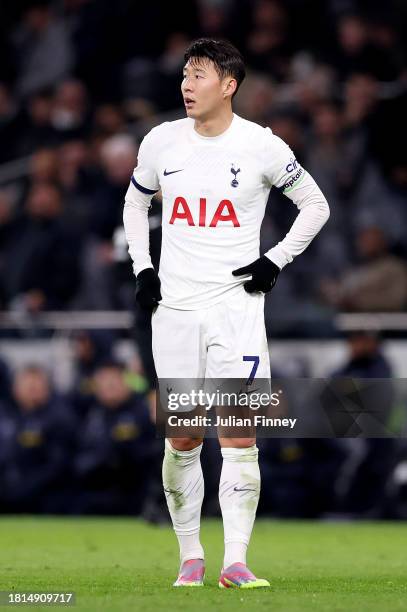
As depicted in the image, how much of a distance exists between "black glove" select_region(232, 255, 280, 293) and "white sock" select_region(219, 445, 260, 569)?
64 centimetres

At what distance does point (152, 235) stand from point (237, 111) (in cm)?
439

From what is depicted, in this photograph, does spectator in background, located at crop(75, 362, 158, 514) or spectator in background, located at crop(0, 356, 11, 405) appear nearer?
spectator in background, located at crop(75, 362, 158, 514)

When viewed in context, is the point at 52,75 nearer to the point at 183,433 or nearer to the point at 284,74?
the point at 284,74

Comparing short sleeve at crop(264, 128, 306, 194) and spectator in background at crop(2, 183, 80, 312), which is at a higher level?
short sleeve at crop(264, 128, 306, 194)

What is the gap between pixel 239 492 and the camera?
5727 millimetres

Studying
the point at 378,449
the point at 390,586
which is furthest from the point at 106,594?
the point at 378,449

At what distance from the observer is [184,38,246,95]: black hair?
5.84 metres

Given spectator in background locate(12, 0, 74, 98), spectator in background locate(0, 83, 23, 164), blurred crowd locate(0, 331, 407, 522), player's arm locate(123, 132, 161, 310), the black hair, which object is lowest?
blurred crowd locate(0, 331, 407, 522)

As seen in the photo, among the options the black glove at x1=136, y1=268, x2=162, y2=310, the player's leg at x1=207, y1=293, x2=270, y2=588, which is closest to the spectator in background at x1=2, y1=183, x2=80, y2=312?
the black glove at x1=136, y1=268, x2=162, y2=310

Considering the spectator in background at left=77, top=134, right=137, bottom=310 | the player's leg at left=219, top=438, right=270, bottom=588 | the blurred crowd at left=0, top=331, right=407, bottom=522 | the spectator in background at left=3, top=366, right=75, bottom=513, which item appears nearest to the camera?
the player's leg at left=219, top=438, right=270, bottom=588

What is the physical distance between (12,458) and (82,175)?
9.80 ft

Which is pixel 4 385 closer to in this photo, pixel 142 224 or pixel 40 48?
pixel 40 48

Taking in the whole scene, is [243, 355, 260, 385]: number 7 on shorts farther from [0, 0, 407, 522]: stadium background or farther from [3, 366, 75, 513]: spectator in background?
[3, 366, 75, 513]: spectator in background

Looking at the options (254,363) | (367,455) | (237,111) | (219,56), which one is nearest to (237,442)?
(254,363)
